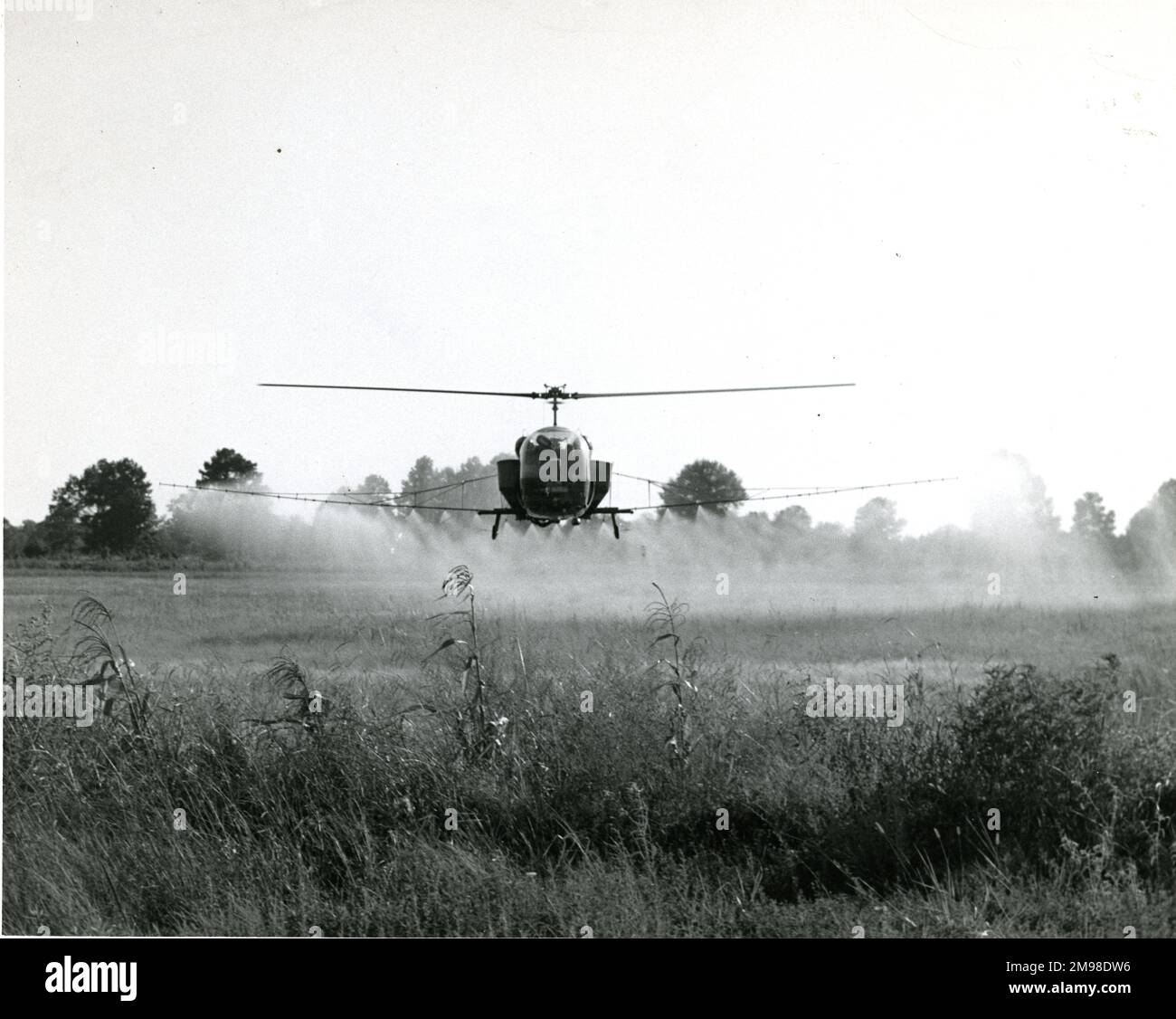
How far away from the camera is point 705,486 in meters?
9.72

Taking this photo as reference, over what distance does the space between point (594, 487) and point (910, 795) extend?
4.37m

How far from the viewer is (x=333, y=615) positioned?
9922mm

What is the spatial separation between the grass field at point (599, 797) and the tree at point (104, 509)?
1468 mm

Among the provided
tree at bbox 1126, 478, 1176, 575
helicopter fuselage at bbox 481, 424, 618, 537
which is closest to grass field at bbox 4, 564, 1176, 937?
tree at bbox 1126, 478, 1176, 575

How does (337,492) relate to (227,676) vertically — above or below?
above

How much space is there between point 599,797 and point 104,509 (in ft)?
22.4

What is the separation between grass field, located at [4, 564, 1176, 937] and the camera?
5559mm
